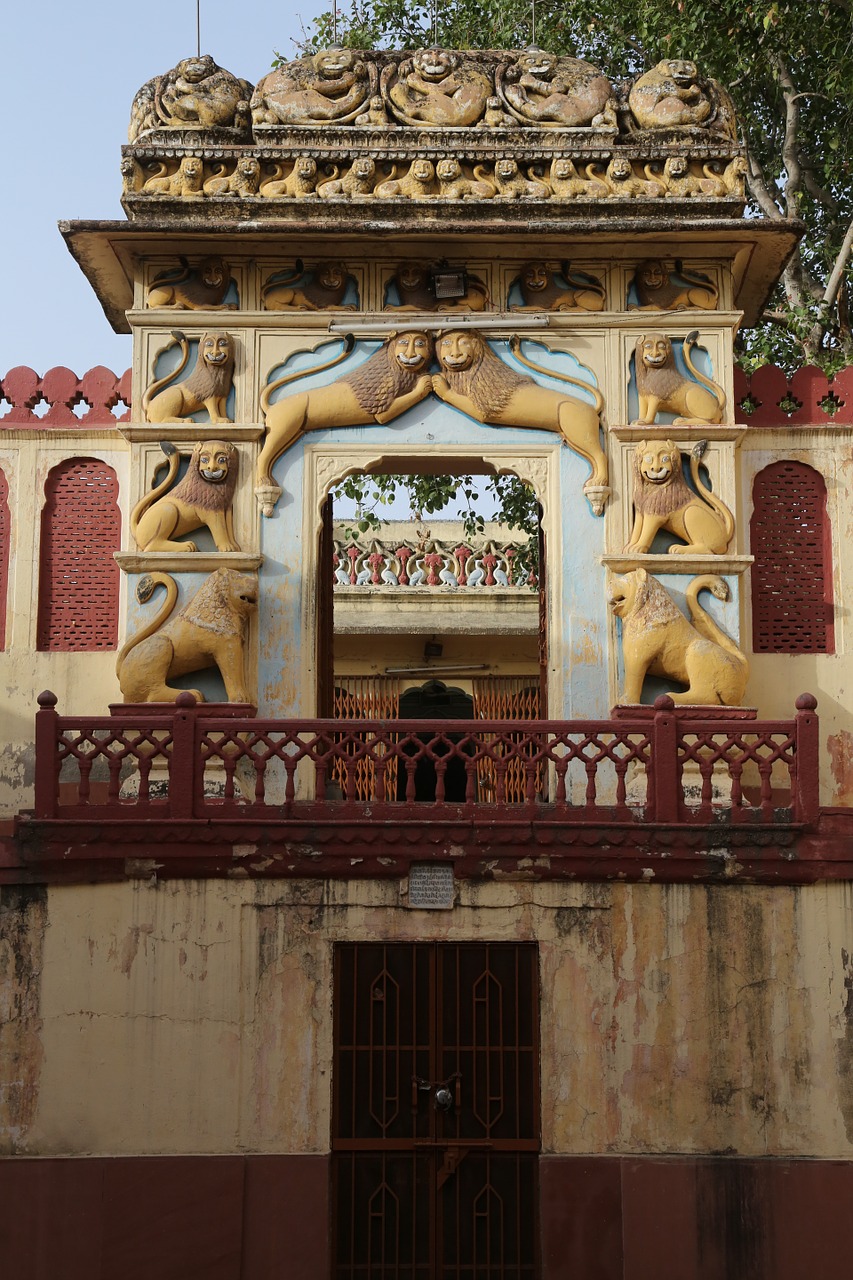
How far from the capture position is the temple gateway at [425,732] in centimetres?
1230

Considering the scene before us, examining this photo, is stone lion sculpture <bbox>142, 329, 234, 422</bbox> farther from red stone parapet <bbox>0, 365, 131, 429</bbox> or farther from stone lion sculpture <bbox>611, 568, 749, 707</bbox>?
stone lion sculpture <bbox>611, 568, 749, 707</bbox>

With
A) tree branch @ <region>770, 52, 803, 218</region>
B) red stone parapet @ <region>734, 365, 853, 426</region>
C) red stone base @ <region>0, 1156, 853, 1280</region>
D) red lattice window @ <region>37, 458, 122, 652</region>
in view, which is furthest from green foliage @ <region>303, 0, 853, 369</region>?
red stone base @ <region>0, 1156, 853, 1280</region>

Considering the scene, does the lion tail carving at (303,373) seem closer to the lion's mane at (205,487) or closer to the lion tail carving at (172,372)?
the lion's mane at (205,487)

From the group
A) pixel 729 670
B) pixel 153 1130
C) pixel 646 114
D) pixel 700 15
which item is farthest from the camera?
pixel 700 15

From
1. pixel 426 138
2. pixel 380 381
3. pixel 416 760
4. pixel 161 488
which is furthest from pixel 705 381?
pixel 161 488

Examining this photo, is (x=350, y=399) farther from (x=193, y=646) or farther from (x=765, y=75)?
(x=765, y=75)

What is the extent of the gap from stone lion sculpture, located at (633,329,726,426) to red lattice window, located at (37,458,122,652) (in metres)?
4.38

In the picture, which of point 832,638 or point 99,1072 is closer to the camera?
point 99,1072

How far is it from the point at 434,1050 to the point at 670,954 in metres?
1.70

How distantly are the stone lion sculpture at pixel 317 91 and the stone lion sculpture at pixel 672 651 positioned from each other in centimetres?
436

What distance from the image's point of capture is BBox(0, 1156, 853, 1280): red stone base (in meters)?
12.1

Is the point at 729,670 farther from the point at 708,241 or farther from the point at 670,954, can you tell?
the point at 708,241

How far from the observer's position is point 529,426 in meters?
14.6

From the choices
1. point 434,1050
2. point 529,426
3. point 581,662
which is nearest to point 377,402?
point 529,426
